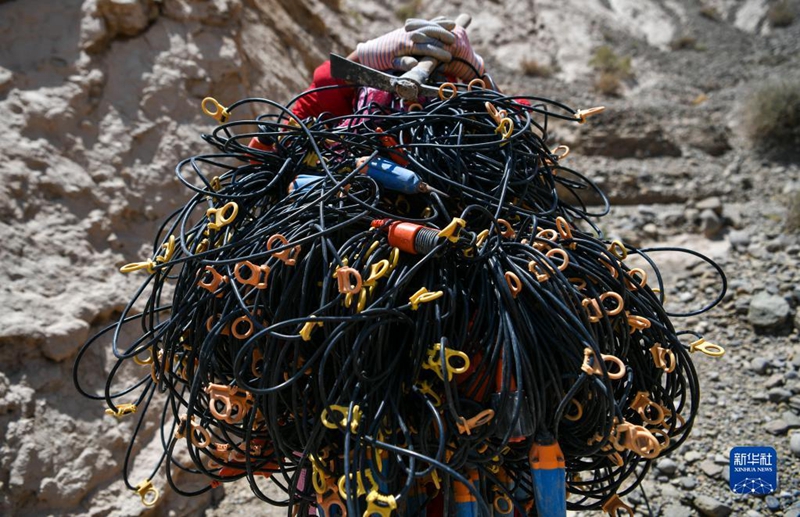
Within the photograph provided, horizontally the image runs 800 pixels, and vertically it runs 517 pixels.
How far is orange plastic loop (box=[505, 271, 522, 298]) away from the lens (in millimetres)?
1335

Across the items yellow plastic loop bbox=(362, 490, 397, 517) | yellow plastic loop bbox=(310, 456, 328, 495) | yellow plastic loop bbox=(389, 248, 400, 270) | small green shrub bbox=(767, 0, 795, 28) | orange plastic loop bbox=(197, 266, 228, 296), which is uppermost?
small green shrub bbox=(767, 0, 795, 28)

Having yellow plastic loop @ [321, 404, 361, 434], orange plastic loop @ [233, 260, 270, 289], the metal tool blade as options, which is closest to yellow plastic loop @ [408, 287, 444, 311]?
yellow plastic loop @ [321, 404, 361, 434]

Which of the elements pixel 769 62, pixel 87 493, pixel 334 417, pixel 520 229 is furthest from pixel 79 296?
pixel 769 62

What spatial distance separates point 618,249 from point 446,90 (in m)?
0.64

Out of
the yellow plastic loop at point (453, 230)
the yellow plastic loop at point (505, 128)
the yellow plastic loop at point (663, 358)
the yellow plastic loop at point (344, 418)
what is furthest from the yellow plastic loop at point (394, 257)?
the yellow plastic loop at point (663, 358)

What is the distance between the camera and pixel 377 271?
132 centimetres

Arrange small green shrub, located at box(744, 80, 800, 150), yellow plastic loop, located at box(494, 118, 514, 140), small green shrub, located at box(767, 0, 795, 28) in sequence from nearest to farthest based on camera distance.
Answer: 1. yellow plastic loop, located at box(494, 118, 514, 140)
2. small green shrub, located at box(744, 80, 800, 150)
3. small green shrub, located at box(767, 0, 795, 28)

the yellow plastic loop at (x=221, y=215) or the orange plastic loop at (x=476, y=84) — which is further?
the orange plastic loop at (x=476, y=84)

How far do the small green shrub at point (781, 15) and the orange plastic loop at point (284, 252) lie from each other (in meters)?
11.4

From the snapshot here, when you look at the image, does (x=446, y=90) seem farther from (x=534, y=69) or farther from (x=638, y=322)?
(x=534, y=69)

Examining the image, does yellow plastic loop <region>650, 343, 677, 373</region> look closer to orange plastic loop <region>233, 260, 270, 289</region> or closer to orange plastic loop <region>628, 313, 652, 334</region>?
orange plastic loop <region>628, 313, 652, 334</region>

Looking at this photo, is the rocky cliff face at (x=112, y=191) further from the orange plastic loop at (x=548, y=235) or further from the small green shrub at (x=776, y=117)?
the orange plastic loop at (x=548, y=235)

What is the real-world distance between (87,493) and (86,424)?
26 centimetres

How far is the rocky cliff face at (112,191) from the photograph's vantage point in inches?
92.1
